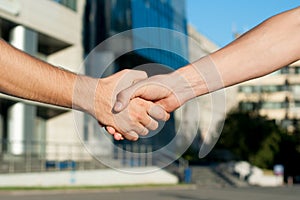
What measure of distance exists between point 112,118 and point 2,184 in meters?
23.1

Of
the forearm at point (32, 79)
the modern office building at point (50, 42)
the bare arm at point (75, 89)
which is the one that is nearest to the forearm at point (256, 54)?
the bare arm at point (75, 89)

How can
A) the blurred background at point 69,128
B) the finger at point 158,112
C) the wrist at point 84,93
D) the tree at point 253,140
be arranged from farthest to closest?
the tree at point 253,140 → the blurred background at point 69,128 → the finger at point 158,112 → the wrist at point 84,93

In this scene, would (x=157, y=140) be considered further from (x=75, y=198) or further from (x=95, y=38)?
(x=95, y=38)

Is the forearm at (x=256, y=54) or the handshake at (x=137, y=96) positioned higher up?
the forearm at (x=256, y=54)

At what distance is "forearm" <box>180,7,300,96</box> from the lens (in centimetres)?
212

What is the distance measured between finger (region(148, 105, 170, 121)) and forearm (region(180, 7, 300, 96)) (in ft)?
0.93

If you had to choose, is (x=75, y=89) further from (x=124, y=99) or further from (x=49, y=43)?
(x=49, y=43)

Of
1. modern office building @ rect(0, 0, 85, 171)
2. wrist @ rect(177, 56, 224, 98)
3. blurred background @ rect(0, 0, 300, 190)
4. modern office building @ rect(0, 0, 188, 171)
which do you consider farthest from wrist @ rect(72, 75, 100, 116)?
modern office building @ rect(0, 0, 85, 171)

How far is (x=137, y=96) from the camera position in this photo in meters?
2.43

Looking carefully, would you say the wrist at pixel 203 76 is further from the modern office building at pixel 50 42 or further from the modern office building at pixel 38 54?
the modern office building at pixel 38 54

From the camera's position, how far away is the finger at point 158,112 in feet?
8.13

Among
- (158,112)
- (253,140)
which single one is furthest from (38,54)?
(158,112)

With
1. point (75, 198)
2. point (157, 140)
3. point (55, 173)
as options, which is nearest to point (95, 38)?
point (55, 173)

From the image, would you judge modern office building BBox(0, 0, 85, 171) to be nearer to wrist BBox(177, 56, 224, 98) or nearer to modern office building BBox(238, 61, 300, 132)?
wrist BBox(177, 56, 224, 98)
